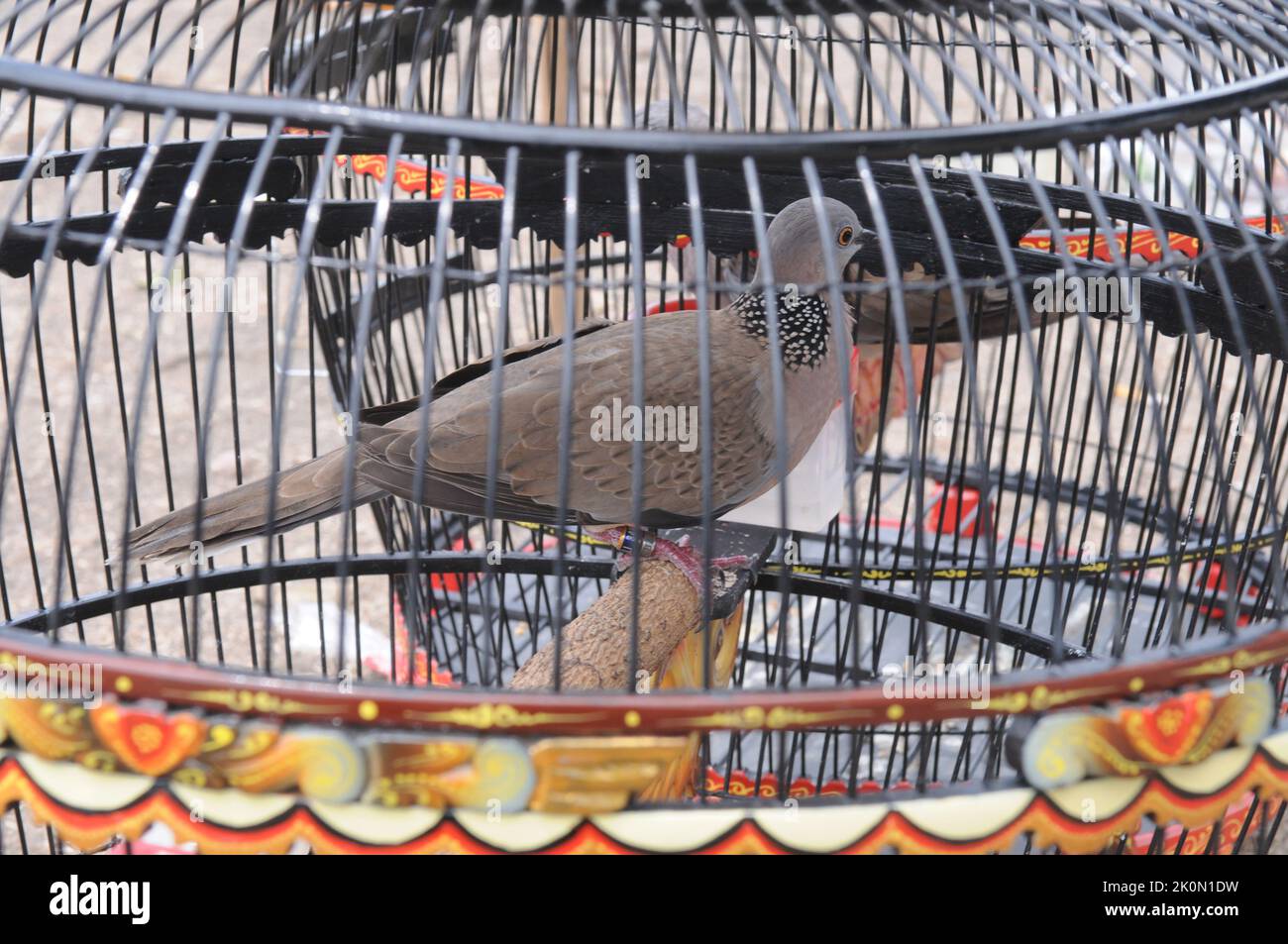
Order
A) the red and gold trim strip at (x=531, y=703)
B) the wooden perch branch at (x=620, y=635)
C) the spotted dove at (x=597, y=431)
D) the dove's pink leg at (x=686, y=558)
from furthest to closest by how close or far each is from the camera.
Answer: the dove's pink leg at (x=686, y=558) → the spotted dove at (x=597, y=431) → the wooden perch branch at (x=620, y=635) → the red and gold trim strip at (x=531, y=703)

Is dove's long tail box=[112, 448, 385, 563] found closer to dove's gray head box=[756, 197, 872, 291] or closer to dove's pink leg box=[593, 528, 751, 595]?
dove's pink leg box=[593, 528, 751, 595]

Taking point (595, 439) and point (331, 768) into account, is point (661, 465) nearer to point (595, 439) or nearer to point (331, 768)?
point (595, 439)

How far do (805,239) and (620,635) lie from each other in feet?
1.90

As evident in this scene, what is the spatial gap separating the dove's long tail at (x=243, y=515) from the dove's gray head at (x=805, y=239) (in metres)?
0.59

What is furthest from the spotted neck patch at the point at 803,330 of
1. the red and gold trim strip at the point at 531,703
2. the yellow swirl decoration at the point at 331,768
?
the yellow swirl decoration at the point at 331,768

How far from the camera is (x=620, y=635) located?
4.78 feet

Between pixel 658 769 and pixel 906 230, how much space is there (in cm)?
110

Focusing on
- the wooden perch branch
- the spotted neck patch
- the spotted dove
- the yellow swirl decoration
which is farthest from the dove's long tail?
the spotted neck patch

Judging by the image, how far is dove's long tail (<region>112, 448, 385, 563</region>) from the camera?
1462 mm

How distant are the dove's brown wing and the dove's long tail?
2.1 inches

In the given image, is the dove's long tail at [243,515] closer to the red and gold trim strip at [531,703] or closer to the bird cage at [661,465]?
the bird cage at [661,465]

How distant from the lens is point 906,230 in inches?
76.5

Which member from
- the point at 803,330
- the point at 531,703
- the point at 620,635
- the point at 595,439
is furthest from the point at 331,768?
the point at 803,330

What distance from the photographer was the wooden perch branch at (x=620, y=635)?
1.41 meters
